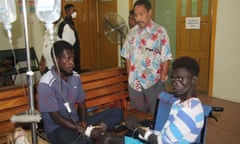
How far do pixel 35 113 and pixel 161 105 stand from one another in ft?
3.24

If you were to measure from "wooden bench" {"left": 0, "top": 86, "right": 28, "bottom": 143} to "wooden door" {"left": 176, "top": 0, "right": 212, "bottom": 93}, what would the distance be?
307 centimetres

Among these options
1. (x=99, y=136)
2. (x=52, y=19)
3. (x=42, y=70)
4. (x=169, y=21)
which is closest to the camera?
(x=52, y=19)

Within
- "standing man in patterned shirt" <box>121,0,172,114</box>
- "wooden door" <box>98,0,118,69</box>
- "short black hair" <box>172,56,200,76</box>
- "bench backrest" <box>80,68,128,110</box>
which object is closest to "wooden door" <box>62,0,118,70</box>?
"wooden door" <box>98,0,118,69</box>

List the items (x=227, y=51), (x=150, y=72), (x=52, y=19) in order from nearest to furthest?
(x=52, y=19) → (x=150, y=72) → (x=227, y=51)

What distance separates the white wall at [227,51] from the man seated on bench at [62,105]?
8.75 feet

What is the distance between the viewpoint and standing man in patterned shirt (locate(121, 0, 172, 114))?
2.38m

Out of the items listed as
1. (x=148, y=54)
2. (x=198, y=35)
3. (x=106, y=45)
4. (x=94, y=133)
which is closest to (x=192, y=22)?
(x=198, y=35)

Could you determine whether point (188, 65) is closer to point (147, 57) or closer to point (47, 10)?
point (47, 10)

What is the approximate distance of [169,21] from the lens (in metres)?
4.98

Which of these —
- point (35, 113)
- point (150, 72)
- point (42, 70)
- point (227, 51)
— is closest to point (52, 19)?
point (35, 113)

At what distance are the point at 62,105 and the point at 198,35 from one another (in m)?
3.14

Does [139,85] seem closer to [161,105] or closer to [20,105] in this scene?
[161,105]

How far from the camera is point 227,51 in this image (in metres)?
3.97

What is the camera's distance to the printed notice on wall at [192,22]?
4445 millimetres
